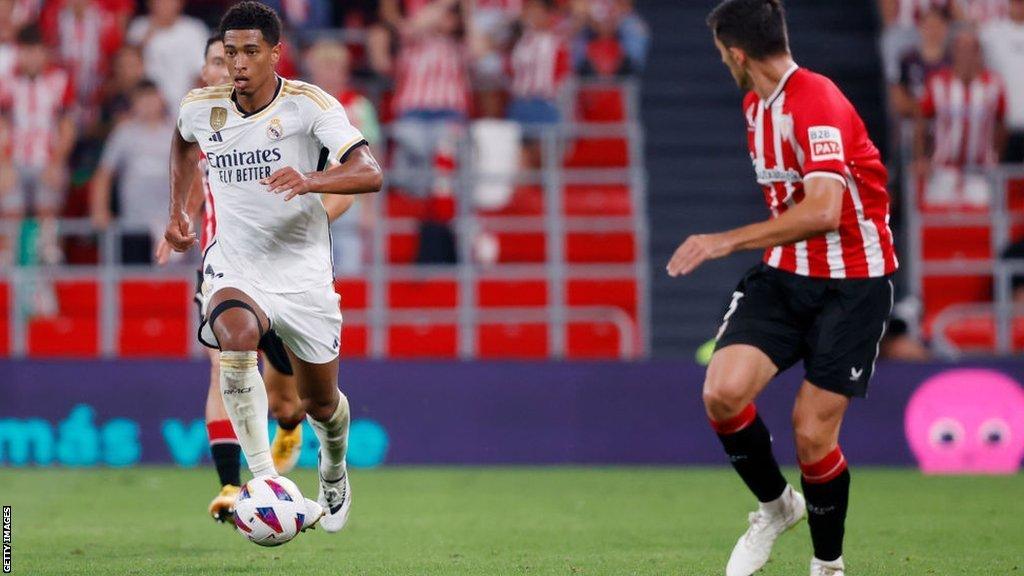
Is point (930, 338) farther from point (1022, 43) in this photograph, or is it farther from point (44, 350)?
point (44, 350)

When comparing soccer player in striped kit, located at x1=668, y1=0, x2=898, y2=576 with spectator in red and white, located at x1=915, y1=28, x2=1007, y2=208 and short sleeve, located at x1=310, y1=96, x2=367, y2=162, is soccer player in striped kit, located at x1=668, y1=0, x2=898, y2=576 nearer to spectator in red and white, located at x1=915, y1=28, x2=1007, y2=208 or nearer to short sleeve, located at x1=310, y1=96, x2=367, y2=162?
short sleeve, located at x1=310, y1=96, x2=367, y2=162

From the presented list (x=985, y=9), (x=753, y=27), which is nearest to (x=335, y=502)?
(x=753, y=27)

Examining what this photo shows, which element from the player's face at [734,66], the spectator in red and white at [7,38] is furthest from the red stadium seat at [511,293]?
the player's face at [734,66]

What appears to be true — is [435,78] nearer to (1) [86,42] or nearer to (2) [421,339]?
(2) [421,339]

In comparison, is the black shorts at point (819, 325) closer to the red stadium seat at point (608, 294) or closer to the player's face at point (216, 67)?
the player's face at point (216, 67)

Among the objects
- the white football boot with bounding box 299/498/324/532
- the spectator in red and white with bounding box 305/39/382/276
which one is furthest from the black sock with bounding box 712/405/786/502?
the spectator in red and white with bounding box 305/39/382/276

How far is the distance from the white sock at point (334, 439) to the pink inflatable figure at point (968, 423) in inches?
226

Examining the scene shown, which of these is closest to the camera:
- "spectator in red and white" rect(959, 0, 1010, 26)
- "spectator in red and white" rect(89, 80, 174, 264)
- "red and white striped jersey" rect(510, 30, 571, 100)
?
"spectator in red and white" rect(89, 80, 174, 264)

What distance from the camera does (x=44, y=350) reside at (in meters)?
14.3

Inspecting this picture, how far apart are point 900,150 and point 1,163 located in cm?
790

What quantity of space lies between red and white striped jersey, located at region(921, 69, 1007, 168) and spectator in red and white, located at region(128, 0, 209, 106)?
257 inches

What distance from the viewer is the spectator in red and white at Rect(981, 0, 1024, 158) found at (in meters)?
15.1

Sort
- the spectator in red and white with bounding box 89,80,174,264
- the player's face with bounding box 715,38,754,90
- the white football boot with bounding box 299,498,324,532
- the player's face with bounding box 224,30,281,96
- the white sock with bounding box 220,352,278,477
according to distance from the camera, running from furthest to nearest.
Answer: the spectator in red and white with bounding box 89,80,174,264 < the player's face with bounding box 224,30,281,96 < the white sock with bounding box 220,352,278,477 < the white football boot with bounding box 299,498,324,532 < the player's face with bounding box 715,38,754,90

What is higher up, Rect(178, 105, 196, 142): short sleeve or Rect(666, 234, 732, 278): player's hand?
Rect(178, 105, 196, 142): short sleeve
